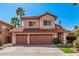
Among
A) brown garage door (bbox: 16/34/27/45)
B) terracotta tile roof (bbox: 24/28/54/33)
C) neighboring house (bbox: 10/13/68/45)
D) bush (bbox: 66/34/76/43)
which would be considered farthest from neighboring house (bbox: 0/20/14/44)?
bush (bbox: 66/34/76/43)

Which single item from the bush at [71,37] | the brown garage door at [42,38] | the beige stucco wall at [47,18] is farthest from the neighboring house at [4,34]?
the bush at [71,37]

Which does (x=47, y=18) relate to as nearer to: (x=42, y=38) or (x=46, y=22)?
(x=46, y=22)

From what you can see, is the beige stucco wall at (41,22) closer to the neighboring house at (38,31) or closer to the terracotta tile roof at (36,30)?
the neighboring house at (38,31)

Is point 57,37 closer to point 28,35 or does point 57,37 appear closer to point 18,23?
point 28,35

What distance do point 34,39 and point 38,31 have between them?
1.25 metres

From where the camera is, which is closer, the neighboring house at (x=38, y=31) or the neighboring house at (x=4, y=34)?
the neighboring house at (x=38, y=31)

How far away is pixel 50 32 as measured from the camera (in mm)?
30703

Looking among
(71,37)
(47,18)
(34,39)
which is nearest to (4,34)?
(34,39)

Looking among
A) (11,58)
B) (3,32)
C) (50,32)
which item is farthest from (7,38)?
(11,58)

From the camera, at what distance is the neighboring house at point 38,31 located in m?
30.9

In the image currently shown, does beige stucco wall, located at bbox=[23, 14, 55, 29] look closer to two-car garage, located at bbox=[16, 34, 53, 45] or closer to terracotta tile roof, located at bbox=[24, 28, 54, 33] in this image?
terracotta tile roof, located at bbox=[24, 28, 54, 33]

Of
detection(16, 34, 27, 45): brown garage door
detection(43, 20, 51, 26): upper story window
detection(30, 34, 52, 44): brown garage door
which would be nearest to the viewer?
detection(30, 34, 52, 44): brown garage door

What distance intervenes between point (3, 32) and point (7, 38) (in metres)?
1.87

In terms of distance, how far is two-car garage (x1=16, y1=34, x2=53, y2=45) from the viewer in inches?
1215
